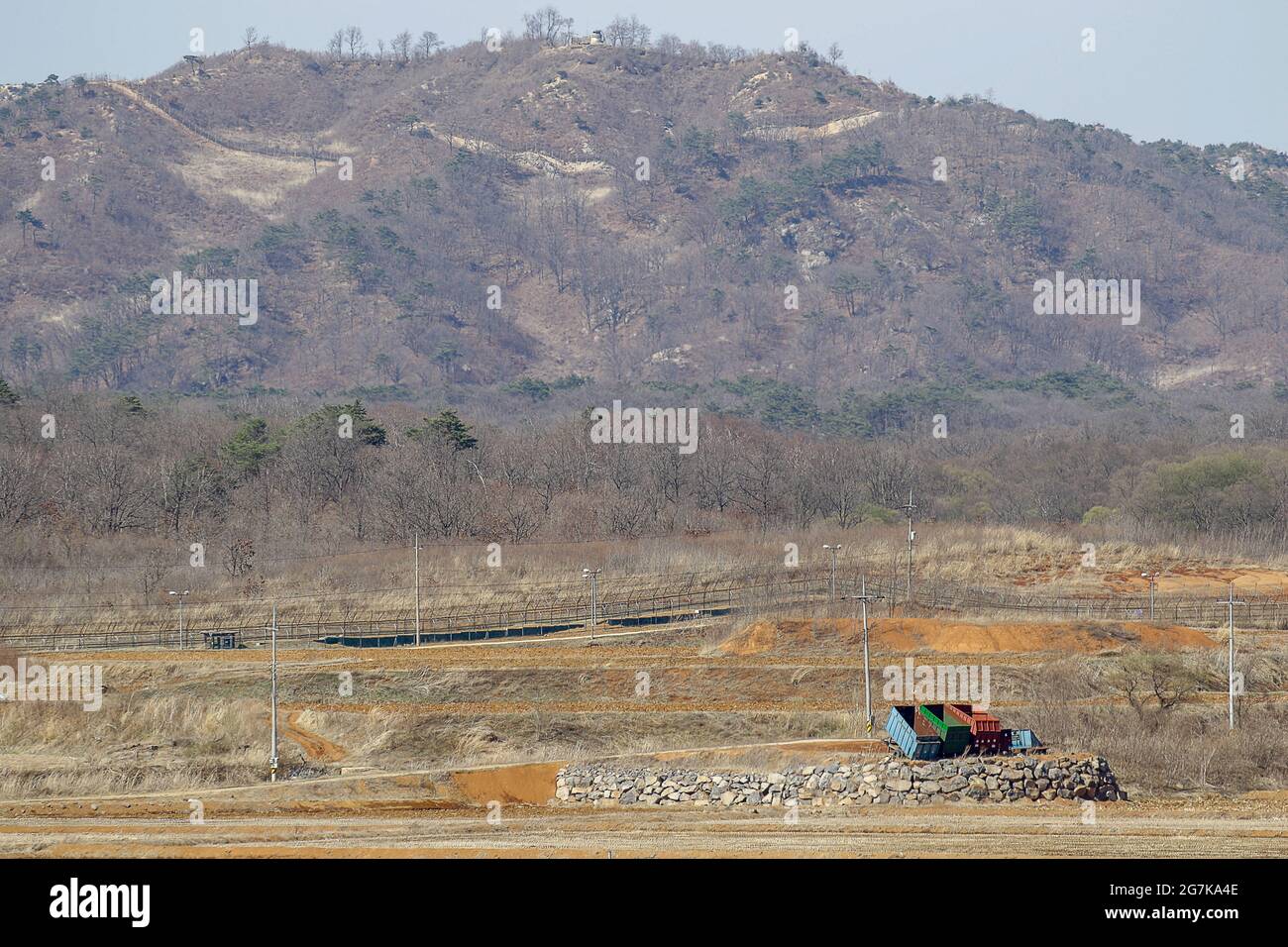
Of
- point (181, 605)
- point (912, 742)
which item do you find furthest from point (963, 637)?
point (181, 605)

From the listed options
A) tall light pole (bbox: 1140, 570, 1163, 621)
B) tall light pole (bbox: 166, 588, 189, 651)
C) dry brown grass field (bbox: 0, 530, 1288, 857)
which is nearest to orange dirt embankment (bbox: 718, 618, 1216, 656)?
dry brown grass field (bbox: 0, 530, 1288, 857)

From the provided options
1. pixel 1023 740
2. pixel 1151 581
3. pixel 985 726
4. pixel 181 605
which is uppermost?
pixel 1151 581

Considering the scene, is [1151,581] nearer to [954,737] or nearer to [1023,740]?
[1023,740]

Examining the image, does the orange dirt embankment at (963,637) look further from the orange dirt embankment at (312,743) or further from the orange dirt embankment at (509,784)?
the orange dirt embankment at (509,784)

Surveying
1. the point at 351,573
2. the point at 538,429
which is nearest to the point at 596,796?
the point at 351,573

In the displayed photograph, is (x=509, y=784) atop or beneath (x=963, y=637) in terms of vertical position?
beneath

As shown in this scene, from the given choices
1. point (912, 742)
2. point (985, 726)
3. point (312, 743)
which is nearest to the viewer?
point (912, 742)

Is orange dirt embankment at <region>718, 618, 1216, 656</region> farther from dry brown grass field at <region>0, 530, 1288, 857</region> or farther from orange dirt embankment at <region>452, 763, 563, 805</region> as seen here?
orange dirt embankment at <region>452, 763, 563, 805</region>
